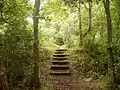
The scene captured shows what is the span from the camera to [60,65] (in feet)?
38.0

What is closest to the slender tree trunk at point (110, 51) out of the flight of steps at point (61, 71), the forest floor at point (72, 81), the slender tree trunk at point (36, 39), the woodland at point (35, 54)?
the woodland at point (35, 54)

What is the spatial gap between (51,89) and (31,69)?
114 cm

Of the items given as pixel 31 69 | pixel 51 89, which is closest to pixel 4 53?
pixel 31 69

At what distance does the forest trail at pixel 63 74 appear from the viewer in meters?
8.81

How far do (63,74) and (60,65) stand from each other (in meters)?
1.02

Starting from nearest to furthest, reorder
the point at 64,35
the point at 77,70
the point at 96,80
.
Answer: the point at 96,80, the point at 77,70, the point at 64,35

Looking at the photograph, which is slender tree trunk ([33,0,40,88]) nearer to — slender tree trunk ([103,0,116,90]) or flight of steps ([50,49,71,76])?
slender tree trunk ([103,0,116,90])

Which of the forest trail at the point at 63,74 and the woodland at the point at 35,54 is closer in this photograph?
the woodland at the point at 35,54

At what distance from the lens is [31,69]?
7.88 m

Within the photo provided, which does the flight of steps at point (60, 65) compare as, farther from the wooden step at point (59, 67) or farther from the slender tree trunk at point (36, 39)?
the slender tree trunk at point (36, 39)

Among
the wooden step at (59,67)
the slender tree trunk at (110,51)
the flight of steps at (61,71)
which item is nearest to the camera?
the slender tree trunk at (110,51)

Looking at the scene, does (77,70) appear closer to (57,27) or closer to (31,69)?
(31,69)

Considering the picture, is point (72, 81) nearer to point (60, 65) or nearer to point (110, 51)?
point (60, 65)

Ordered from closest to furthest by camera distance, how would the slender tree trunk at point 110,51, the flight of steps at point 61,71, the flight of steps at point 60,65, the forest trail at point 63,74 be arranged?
the slender tree trunk at point 110,51, the forest trail at point 63,74, the flight of steps at point 61,71, the flight of steps at point 60,65
